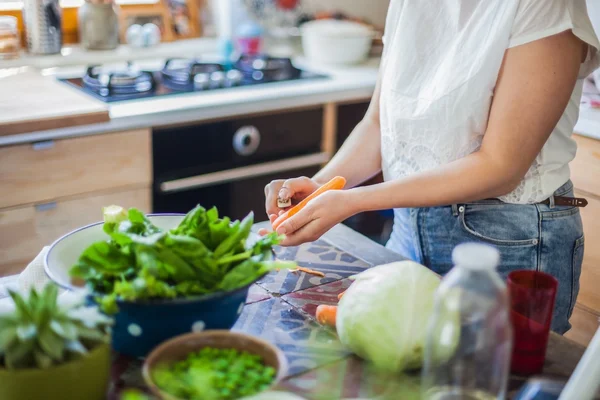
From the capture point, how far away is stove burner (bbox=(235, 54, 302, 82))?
2.53 meters

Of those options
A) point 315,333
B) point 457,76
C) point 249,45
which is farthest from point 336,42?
point 315,333

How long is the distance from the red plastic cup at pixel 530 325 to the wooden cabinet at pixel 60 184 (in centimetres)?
140

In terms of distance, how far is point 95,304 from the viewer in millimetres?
872

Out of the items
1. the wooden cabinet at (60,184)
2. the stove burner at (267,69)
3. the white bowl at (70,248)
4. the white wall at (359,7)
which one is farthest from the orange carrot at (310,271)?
the white wall at (359,7)

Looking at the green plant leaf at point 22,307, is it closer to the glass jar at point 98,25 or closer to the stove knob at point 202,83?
the stove knob at point 202,83

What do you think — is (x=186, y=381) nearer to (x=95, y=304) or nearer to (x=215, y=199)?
(x=95, y=304)

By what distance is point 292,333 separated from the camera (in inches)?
39.8

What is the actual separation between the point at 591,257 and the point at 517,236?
96 centimetres

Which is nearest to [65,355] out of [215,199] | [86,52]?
[215,199]

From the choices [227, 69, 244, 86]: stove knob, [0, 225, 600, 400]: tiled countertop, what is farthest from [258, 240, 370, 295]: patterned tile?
[227, 69, 244, 86]: stove knob

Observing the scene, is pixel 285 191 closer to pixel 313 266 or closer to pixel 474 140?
pixel 313 266

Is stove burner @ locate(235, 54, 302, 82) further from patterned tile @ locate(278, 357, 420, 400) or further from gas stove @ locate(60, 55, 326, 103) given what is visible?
patterned tile @ locate(278, 357, 420, 400)

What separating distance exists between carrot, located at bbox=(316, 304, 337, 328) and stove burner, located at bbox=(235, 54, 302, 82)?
5.15 ft

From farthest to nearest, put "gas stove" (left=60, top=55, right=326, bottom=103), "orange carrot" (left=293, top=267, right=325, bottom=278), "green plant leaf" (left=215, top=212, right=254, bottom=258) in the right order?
"gas stove" (left=60, top=55, right=326, bottom=103) < "orange carrot" (left=293, top=267, right=325, bottom=278) < "green plant leaf" (left=215, top=212, right=254, bottom=258)
